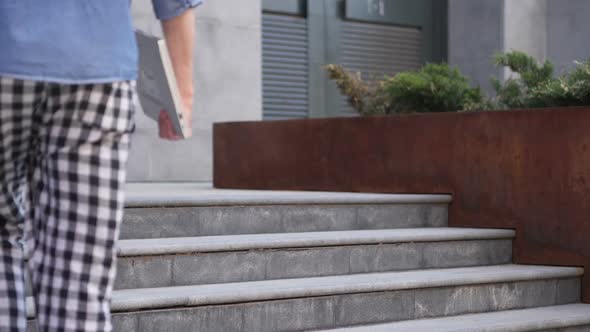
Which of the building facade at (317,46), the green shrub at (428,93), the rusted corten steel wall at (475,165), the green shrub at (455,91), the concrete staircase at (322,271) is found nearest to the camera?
the concrete staircase at (322,271)

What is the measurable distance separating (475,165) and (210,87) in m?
3.13

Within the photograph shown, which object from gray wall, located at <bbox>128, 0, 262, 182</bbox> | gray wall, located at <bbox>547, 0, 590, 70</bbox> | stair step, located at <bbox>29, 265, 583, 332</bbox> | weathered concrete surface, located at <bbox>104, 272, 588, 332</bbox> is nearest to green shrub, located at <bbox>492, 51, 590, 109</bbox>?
stair step, located at <bbox>29, 265, 583, 332</bbox>

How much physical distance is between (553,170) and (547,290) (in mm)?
536

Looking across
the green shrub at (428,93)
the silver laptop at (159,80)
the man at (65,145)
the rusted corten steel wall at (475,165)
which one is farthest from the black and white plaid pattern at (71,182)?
the green shrub at (428,93)

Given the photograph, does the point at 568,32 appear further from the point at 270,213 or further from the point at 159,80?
the point at 159,80

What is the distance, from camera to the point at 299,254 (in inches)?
162

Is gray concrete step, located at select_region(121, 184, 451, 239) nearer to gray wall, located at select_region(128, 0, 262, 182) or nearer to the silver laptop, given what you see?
the silver laptop

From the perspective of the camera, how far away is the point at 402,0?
9273mm

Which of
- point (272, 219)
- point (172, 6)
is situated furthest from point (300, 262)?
A: point (172, 6)

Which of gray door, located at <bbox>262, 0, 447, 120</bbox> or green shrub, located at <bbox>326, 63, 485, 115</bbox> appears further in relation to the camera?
gray door, located at <bbox>262, 0, 447, 120</bbox>

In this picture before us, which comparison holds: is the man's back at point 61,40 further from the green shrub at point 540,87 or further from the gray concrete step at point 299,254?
the green shrub at point 540,87

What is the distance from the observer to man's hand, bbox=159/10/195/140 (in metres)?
1.98

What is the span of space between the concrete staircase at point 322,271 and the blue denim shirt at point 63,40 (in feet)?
5.53

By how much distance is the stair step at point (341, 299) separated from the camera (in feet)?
11.3
